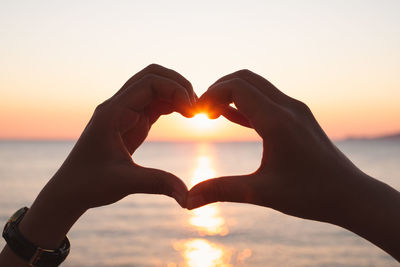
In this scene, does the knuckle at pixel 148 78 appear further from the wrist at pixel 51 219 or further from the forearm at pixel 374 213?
the forearm at pixel 374 213

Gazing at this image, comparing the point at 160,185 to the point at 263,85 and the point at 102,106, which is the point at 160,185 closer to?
the point at 102,106

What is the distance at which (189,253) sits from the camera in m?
15.7

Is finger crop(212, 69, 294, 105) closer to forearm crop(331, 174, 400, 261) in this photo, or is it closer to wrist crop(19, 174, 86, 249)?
forearm crop(331, 174, 400, 261)

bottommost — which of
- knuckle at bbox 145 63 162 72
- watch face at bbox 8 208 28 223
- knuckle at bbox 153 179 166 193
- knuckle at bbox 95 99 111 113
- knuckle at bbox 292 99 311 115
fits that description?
watch face at bbox 8 208 28 223

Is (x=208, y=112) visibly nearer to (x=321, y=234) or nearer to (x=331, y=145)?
(x=331, y=145)

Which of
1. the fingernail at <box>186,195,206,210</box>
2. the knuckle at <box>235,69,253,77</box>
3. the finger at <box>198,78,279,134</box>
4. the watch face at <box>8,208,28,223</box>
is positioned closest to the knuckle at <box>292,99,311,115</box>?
the finger at <box>198,78,279,134</box>

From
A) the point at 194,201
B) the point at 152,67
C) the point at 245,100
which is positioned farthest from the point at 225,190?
the point at 152,67

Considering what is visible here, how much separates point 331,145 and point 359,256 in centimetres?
1482

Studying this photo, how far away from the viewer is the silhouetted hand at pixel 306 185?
6.75 ft

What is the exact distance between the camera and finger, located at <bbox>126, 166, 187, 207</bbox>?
215 cm

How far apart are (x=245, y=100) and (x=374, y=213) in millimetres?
922

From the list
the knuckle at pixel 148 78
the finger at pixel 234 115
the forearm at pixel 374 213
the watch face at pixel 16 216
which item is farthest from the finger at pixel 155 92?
the forearm at pixel 374 213

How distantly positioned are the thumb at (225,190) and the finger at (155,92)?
74 centimetres

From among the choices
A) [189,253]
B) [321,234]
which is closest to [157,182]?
[189,253]
